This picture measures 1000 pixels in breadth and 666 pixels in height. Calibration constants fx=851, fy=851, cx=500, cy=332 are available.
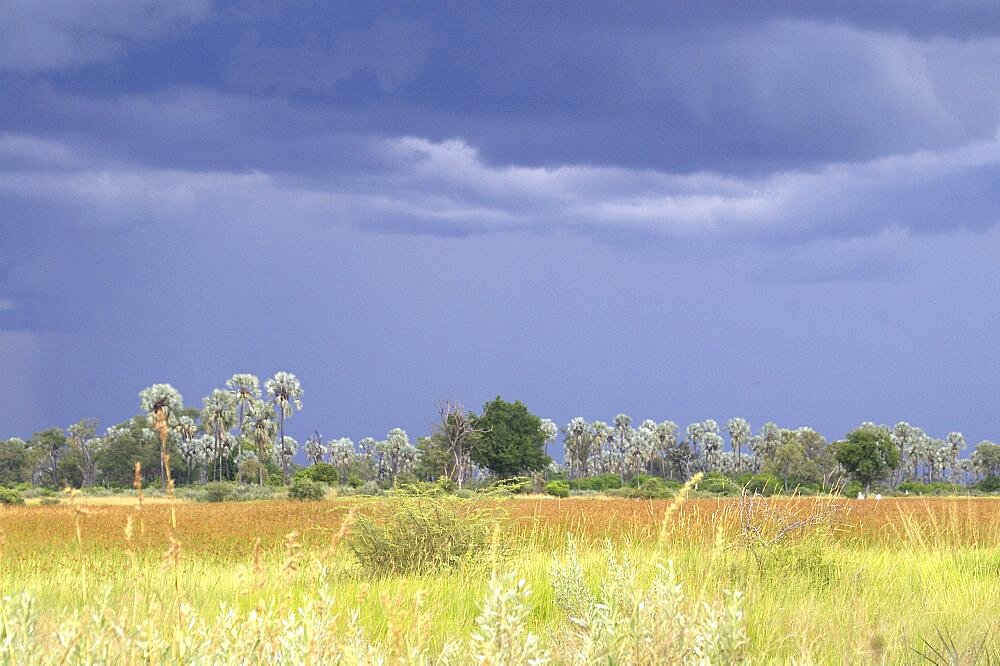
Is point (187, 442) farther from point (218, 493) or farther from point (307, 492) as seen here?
point (307, 492)

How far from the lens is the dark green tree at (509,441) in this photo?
81.5 meters

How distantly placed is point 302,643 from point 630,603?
194 cm

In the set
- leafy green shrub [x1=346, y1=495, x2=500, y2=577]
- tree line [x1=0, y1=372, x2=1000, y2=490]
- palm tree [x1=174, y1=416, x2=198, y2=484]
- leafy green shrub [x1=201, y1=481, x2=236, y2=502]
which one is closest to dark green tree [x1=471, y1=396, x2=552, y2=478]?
tree line [x1=0, y1=372, x2=1000, y2=490]

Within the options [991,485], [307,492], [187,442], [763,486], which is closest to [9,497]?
[307,492]

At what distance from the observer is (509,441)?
3258 inches

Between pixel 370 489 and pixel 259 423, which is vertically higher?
pixel 259 423

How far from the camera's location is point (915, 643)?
272 inches

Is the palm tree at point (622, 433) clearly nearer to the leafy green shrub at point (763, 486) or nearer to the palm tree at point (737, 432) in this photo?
the palm tree at point (737, 432)

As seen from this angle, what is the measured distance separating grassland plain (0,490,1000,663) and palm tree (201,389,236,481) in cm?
7863

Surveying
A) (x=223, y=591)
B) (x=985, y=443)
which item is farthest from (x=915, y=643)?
(x=985, y=443)

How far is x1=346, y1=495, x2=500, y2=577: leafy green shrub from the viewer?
37.4ft

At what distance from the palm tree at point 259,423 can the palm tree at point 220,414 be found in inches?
147

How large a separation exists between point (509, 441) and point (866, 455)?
35.1 metres

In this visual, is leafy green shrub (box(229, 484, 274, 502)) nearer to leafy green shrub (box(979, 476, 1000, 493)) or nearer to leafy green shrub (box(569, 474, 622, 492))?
leafy green shrub (box(569, 474, 622, 492))
